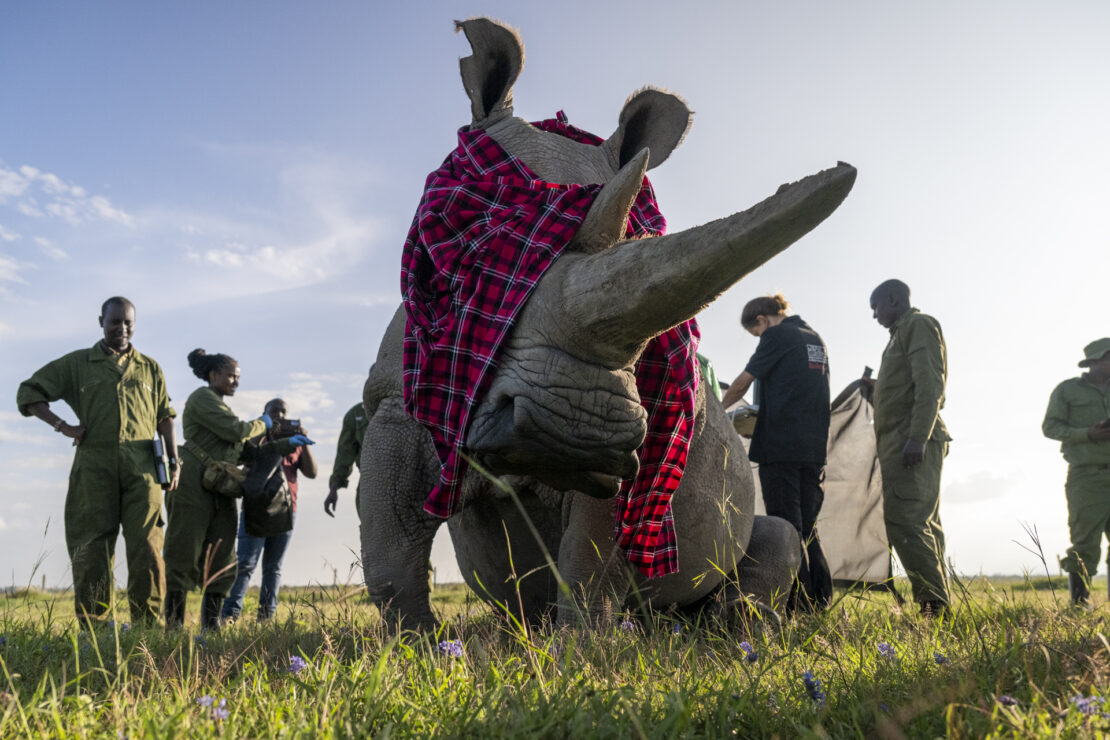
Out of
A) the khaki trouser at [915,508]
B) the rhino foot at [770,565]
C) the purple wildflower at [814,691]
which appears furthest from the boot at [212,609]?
the purple wildflower at [814,691]

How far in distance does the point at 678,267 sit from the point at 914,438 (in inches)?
205

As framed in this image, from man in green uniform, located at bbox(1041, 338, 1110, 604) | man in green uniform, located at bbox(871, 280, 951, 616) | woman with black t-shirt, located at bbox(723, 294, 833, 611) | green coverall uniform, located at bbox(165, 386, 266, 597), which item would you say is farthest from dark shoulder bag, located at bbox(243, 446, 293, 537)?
man in green uniform, located at bbox(1041, 338, 1110, 604)

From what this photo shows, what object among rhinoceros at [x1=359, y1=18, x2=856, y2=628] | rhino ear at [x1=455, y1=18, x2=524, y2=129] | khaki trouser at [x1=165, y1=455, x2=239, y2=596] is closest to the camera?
rhinoceros at [x1=359, y1=18, x2=856, y2=628]

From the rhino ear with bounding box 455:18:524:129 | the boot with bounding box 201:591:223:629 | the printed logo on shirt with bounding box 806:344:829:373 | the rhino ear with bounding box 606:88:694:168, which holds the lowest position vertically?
the boot with bounding box 201:591:223:629

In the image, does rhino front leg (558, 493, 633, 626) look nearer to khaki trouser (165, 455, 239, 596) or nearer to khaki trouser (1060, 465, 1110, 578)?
khaki trouser (165, 455, 239, 596)

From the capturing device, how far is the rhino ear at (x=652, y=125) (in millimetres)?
3453

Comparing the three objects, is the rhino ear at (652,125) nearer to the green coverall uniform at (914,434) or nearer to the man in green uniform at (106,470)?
the green coverall uniform at (914,434)

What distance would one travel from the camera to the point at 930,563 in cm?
651

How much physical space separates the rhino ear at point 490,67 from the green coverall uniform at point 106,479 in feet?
16.5

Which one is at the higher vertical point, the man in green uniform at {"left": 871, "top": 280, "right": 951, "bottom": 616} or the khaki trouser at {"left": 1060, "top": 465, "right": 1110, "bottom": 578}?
the man in green uniform at {"left": 871, "top": 280, "right": 951, "bottom": 616}

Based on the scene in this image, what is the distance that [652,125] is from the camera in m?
3.52

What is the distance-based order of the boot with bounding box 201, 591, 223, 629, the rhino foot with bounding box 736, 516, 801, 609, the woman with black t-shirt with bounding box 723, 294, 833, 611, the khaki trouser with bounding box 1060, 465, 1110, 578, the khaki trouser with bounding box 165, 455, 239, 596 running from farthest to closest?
the khaki trouser with bounding box 1060, 465, 1110, 578
the khaki trouser with bounding box 165, 455, 239, 596
the boot with bounding box 201, 591, 223, 629
the woman with black t-shirt with bounding box 723, 294, 833, 611
the rhino foot with bounding box 736, 516, 801, 609

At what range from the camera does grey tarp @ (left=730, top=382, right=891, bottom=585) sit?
7.62 meters

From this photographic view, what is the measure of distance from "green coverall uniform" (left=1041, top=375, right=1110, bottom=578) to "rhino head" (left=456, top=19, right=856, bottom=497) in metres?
7.24
